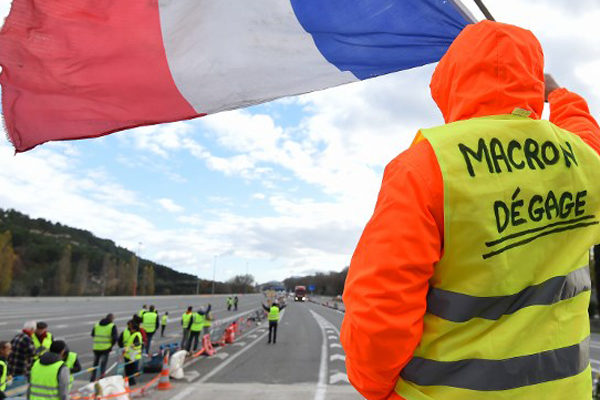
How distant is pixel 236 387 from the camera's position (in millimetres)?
11367

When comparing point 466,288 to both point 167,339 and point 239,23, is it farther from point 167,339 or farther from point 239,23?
point 167,339

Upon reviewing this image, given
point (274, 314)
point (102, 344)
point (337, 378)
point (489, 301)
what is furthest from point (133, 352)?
point (489, 301)

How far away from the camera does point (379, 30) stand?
9.55 ft

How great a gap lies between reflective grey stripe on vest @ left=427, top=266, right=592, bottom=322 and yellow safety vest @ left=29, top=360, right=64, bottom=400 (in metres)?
6.83

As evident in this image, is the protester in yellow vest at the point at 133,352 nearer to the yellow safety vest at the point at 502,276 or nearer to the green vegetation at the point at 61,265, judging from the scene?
the yellow safety vest at the point at 502,276

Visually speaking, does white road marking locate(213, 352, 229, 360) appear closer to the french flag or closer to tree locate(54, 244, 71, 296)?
the french flag

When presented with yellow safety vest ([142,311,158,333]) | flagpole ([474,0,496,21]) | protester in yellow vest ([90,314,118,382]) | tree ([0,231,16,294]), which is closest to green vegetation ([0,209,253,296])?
tree ([0,231,16,294])

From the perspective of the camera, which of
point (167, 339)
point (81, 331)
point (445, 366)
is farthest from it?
point (81, 331)

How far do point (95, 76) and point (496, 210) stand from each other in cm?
252

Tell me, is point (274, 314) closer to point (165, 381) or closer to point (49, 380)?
point (165, 381)

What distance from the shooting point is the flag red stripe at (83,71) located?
107 inches

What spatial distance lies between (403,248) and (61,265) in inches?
3491

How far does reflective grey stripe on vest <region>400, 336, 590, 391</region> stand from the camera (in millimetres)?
1277

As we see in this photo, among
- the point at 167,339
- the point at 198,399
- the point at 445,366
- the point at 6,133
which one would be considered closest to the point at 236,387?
the point at 198,399
